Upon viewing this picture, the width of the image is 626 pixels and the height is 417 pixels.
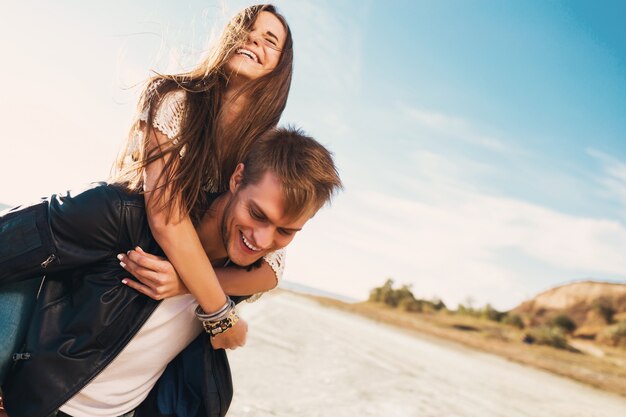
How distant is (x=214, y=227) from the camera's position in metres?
2.05

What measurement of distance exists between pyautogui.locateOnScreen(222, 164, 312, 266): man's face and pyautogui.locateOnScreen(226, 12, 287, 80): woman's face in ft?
2.22

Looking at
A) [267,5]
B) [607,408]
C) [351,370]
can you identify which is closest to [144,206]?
[267,5]

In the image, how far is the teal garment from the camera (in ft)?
5.43

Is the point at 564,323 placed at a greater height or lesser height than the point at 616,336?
greater

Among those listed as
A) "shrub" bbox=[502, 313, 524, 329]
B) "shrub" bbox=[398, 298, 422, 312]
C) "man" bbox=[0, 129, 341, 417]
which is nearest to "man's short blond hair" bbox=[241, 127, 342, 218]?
"man" bbox=[0, 129, 341, 417]

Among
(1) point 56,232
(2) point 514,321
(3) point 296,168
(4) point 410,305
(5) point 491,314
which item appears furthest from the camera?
(4) point 410,305

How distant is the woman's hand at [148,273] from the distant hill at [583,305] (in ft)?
82.6

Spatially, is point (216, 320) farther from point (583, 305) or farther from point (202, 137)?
point (583, 305)

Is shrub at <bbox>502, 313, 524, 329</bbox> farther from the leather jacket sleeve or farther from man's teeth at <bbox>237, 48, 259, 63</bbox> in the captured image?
the leather jacket sleeve

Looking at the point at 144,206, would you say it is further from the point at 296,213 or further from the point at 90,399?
the point at 90,399

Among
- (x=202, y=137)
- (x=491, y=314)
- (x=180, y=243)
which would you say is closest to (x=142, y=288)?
(x=180, y=243)

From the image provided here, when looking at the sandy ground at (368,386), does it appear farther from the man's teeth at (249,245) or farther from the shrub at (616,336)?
the shrub at (616,336)

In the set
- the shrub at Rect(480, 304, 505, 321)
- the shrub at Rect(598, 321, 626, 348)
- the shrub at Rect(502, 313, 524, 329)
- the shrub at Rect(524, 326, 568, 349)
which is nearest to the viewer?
the shrub at Rect(524, 326, 568, 349)

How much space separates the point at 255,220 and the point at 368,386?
3.58m
